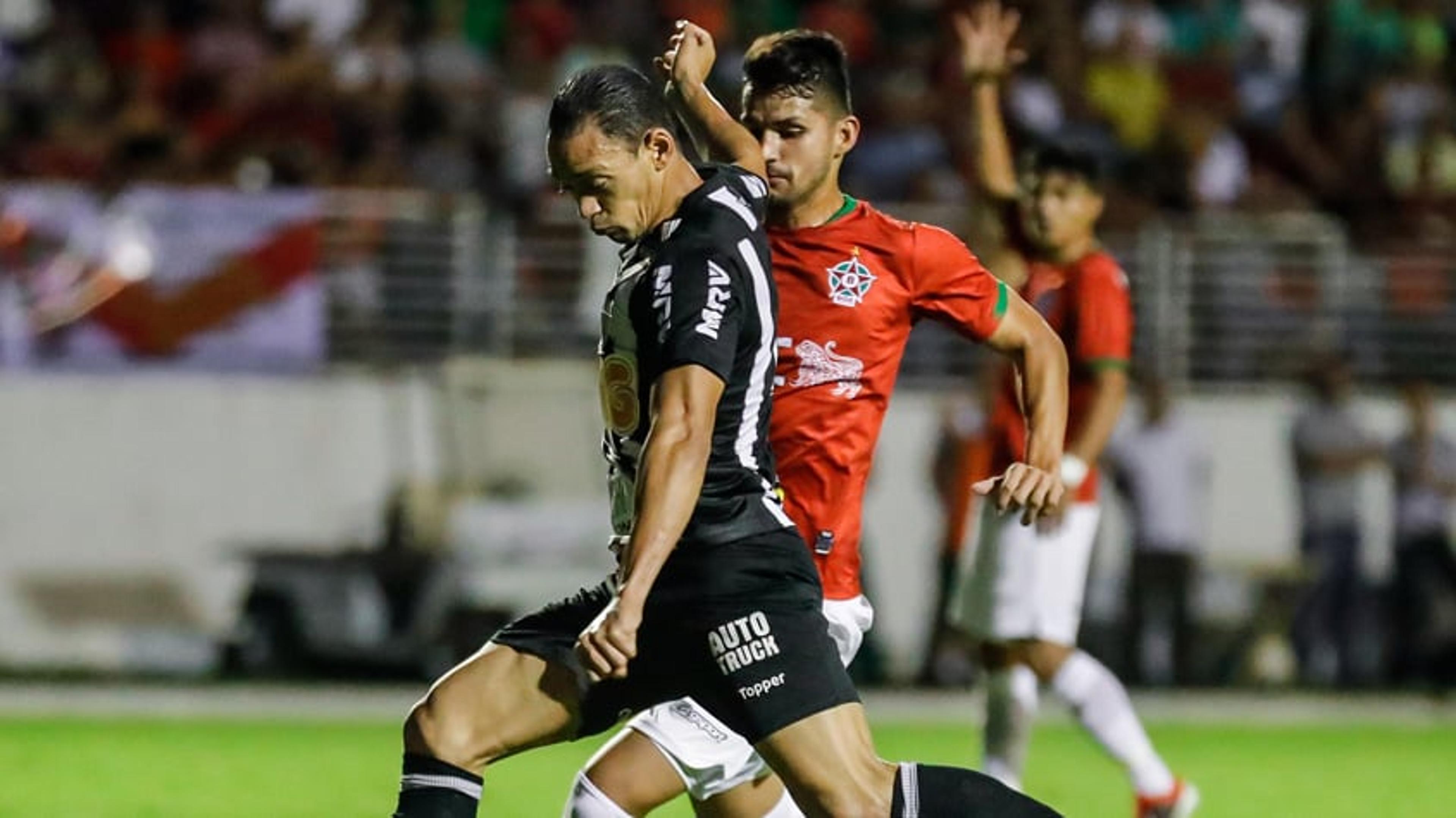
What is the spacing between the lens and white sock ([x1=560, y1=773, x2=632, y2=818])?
624 cm

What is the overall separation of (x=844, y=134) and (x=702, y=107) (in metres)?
0.40

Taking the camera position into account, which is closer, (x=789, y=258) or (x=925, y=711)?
(x=789, y=258)

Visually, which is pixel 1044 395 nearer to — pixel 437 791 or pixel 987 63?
pixel 437 791

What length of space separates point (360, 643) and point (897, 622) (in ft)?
11.7

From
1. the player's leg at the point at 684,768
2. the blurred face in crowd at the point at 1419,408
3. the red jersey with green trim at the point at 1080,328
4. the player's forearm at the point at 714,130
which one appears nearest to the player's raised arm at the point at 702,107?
the player's forearm at the point at 714,130

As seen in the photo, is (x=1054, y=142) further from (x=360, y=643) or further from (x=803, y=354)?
(x=360, y=643)

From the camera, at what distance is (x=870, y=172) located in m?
18.1

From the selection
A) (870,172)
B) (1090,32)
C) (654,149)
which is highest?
(1090,32)

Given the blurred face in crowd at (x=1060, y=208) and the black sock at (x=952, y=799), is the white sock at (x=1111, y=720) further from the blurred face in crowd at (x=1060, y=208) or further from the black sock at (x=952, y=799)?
the black sock at (x=952, y=799)

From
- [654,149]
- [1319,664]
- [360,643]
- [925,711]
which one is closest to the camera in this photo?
[654,149]

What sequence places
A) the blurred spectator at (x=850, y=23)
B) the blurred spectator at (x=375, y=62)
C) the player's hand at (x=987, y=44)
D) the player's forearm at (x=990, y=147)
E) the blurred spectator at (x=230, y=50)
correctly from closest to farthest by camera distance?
the player's hand at (x=987, y=44) < the player's forearm at (x=990, y=147) < the blurred spectator at (x=375, y=62) < the blurred spectator at (x=230, y=50) < the blurred spectator at (x=850, y=23)

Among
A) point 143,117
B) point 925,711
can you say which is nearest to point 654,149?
point 925,711

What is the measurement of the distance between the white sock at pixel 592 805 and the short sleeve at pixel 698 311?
4.20 ft

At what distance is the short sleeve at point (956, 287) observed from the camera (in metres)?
6.54
